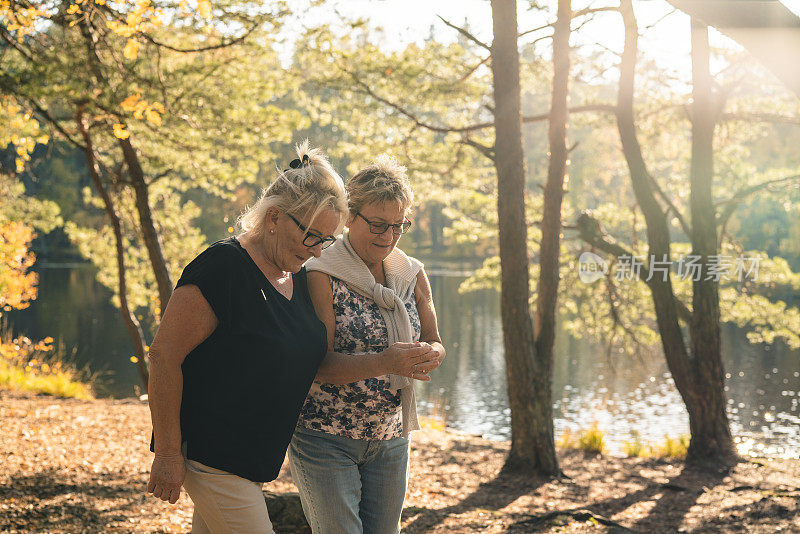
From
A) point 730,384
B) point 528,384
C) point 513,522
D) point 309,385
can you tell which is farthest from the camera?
point 730,384

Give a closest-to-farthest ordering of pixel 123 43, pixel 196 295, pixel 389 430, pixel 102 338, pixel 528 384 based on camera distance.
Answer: pixel 196 295
pixel 389 430
pixel 528 384
pixel 123 43
pixel 102 338

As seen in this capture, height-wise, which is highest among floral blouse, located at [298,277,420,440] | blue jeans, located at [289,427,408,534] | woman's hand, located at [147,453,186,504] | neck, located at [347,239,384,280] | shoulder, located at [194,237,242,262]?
shoulder, located at [194,237,242,262]

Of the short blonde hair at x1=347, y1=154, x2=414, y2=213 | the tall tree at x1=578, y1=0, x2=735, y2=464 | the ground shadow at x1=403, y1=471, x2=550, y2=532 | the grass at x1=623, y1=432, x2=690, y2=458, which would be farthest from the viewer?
the grass at x1=623, y1=432, x2=690, y2=458

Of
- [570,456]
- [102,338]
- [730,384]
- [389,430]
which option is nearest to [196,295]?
[389,430]

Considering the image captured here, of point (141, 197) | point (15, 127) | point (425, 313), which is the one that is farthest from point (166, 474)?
point (15, 127)

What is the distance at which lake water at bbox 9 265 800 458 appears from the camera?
12906mm

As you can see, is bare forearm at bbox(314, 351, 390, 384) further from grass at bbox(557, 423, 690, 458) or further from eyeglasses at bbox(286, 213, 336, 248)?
grass at bbox(557, 423, 690, 458)

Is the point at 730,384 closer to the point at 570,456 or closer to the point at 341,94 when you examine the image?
the point at 570,456

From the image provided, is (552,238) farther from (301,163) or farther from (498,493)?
(301,163)

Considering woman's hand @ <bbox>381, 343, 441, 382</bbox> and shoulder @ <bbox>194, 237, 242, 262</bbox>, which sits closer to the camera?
shoulder @ <bbox>194, 237, 242, 262</bbox>

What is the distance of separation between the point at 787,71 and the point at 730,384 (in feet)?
Answer: 52.2

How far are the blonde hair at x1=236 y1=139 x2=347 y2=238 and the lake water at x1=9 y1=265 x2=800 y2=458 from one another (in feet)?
27.9

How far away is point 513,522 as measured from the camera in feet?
15.1

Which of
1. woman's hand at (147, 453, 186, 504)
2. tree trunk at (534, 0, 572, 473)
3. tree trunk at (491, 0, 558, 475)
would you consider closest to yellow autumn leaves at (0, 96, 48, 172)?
tree trunk at (491, 0, 558, 475)
